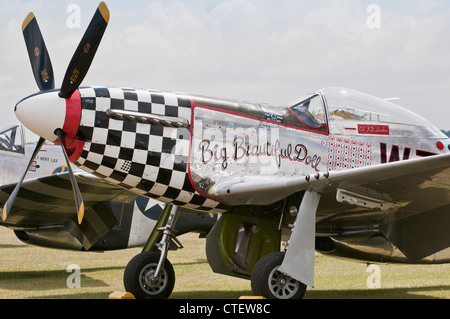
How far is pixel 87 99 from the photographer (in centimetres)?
584

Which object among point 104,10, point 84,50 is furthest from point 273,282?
point 104,10

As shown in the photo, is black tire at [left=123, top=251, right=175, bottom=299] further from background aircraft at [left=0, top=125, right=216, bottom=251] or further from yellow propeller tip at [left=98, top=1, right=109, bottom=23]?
yellow propeller tip at [left=98, top=1, right=109, bottom=23]

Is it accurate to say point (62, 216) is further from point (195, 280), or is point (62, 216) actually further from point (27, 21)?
point (27, 21)

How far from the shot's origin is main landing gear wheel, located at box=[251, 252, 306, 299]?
223 inches

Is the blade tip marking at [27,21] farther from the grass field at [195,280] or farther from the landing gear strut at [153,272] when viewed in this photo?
the grass field at [195,280]

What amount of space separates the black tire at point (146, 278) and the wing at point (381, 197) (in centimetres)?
126

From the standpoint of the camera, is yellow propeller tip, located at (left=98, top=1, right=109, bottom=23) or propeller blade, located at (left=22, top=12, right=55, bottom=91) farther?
propeller blade, located at (left=22, top=12, right=55, bottom=91)

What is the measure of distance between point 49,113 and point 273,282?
107 inches

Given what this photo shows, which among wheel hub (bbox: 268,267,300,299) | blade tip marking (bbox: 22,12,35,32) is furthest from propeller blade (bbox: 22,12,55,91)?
wheel hub (bbox: 268,267,300,299)

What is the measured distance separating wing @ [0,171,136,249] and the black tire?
3.64 ft
